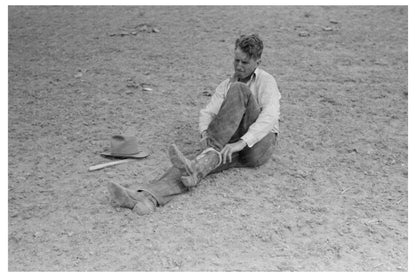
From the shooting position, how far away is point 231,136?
3992 millimetres

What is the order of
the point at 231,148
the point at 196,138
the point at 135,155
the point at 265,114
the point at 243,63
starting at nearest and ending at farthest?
the point at 231,148
the point at 265,114
the point at 243,63
the point at 135,155
the point at 196,138

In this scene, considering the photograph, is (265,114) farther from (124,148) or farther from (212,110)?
(124,148)

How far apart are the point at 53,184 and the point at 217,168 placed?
1.37 metres

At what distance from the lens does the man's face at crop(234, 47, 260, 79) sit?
4.21 metres

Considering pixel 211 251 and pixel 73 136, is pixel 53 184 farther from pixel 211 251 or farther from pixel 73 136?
pixel 211 251

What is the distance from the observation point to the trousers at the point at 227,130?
3.79 metres

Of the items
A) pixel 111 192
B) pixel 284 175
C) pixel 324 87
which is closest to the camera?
pixel 111 192

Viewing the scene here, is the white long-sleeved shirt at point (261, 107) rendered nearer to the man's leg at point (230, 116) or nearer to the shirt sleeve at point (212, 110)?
the shirt sleeve at point (212, 110)

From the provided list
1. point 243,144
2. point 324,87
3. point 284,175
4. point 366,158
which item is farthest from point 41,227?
point 324,87

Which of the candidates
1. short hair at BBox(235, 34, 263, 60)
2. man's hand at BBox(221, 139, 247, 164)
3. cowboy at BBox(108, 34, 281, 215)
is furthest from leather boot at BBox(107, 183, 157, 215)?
short hair at BBox(235, 34, 263, 60)

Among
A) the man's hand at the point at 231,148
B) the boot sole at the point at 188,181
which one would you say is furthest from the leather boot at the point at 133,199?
the man's hand at the point at 231,148

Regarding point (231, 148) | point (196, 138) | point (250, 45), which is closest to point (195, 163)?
point (231, 148)

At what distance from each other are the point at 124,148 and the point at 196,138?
0.82 metres

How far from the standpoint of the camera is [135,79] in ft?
21.2
